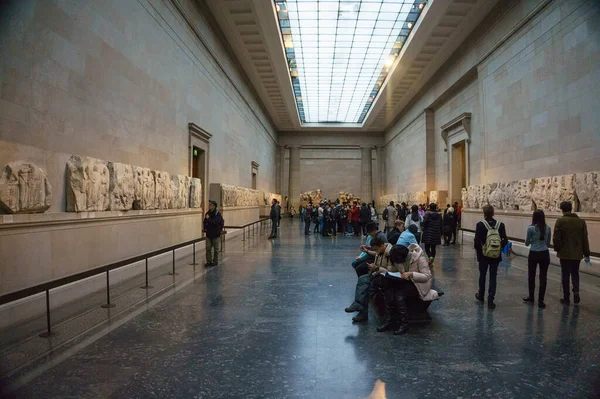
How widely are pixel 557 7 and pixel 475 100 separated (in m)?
6.73

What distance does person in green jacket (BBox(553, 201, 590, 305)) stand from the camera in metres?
5.70

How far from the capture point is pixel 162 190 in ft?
30.9

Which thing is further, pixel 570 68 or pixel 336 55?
pixel 336 55

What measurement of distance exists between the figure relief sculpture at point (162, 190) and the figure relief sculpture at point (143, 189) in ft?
0.54

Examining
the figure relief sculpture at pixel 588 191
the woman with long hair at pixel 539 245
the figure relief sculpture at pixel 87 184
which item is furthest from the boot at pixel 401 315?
the figure relief sculpture at pixel 588 191

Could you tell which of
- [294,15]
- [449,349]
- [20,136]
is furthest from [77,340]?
[294,15]

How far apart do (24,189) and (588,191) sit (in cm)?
1098

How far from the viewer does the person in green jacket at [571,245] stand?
5699mm

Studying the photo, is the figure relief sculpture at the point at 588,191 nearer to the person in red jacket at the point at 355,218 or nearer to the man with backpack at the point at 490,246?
the man with backpack at the point at 490,246

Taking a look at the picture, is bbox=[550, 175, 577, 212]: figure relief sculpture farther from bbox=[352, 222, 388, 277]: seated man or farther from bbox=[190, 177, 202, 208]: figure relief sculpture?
bbox=[190, 177, 202, 208]: figure relief sculpture

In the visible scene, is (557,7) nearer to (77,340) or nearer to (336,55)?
(336,55)

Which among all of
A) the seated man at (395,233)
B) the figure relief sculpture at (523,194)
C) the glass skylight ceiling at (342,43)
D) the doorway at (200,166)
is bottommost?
the seated man at (395,233)

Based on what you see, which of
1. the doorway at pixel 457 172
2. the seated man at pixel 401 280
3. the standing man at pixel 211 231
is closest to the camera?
the seated man at pixel 401 280

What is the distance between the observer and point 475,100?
55.2 feet
